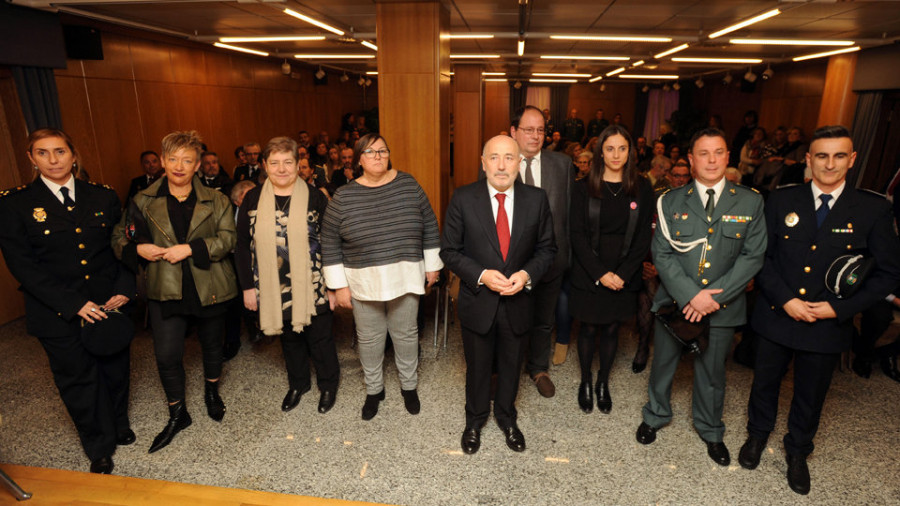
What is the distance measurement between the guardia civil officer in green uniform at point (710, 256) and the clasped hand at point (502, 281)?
2.75 ft

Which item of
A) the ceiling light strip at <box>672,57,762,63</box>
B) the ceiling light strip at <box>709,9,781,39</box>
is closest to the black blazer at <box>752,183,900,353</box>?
the ceiling light strip at <box>709,9,781,39</box>

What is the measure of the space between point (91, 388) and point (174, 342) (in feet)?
1.48

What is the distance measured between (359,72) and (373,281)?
12.7 meters

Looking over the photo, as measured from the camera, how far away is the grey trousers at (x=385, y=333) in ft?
10.0

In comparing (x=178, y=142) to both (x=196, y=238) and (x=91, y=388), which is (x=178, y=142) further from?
(x=91, y=388)

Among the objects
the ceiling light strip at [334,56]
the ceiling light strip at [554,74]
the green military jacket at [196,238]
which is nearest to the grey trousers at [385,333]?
the green military jacket at [196,238]

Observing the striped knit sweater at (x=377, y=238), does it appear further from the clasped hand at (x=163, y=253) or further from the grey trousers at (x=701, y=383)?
the grey trousers at (x=701, y=383)

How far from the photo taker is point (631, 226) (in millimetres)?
3041

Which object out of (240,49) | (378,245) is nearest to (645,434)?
(378,245)

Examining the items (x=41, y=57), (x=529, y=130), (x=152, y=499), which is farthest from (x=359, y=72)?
(x=152, y=499)

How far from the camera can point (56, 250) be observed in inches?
98.3

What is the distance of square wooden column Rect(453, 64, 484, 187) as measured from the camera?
1131cm

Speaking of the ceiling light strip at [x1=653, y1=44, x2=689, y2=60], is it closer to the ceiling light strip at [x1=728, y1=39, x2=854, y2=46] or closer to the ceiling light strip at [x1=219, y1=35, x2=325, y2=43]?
the ceiling light strip at [x1=728, y1=39, x2=854, y2=46]

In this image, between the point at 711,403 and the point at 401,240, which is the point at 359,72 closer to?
the point at 401,240
